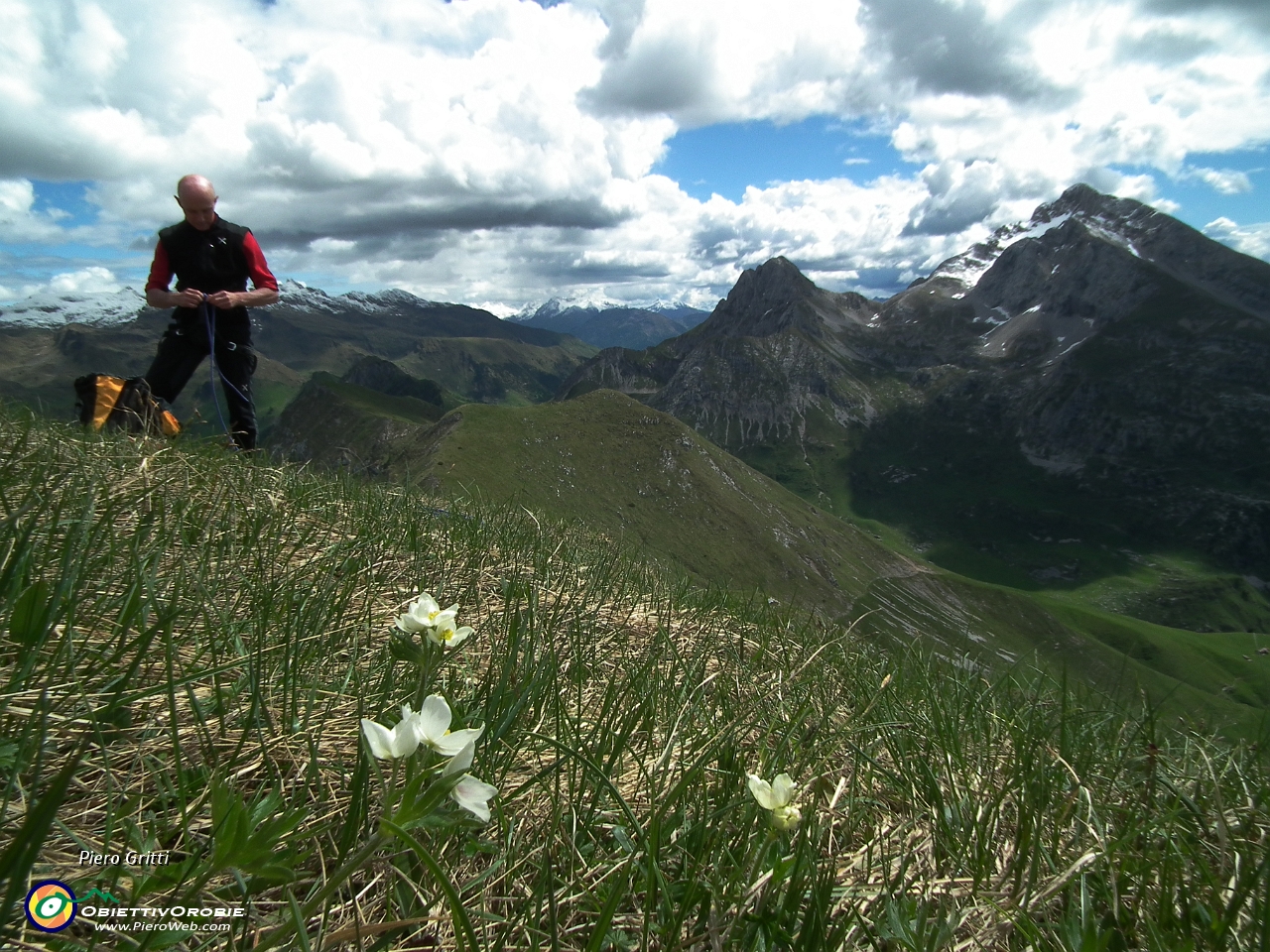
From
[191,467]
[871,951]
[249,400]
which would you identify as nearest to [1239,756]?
[871,951]

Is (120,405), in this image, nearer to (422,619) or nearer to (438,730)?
(422,619)

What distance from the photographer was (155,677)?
8.78 ft

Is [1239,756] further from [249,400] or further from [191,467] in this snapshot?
[249,400]

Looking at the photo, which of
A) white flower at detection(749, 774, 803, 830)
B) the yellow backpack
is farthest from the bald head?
white flower at detection(749, 774, 803, 830)

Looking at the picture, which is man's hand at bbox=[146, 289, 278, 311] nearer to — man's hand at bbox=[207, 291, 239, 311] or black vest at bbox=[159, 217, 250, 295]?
man's hand at bbox=[207, 291, 239, 311]

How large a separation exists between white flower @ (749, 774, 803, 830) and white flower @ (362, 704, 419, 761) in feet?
3.28

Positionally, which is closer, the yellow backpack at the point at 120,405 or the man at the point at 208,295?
the yellow backpack at the point at 120,405

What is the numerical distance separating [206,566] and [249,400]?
7094 millimetres

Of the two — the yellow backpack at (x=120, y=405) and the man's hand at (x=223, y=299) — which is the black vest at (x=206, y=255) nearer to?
the man's hand at (x=223, y=299)

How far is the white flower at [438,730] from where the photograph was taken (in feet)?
4.95

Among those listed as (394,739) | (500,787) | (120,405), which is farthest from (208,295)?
(394,739)

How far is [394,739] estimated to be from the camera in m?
1.52

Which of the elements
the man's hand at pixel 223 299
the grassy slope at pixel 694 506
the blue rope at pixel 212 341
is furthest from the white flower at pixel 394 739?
the grassy slope at pixel 694 506

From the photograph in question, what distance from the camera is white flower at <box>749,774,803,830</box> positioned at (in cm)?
188
